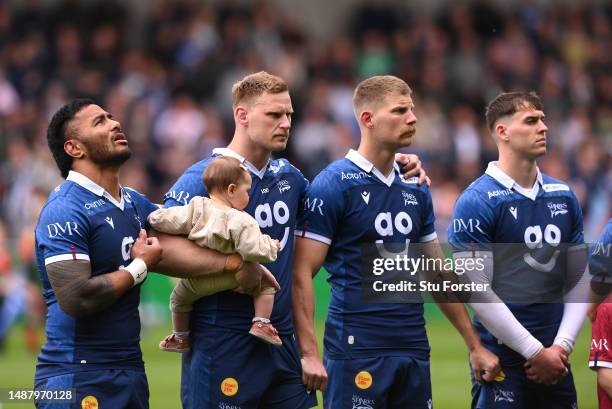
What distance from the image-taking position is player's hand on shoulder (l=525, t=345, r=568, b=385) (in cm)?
748

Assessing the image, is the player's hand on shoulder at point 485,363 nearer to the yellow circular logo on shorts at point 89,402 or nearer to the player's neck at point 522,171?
the player's neck at point 522,171

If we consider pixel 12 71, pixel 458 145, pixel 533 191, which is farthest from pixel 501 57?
pixel 533 191

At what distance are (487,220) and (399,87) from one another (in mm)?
1035

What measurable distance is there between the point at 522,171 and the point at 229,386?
8.06 feet

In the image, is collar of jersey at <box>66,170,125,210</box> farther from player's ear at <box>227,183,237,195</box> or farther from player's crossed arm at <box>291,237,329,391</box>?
player's crossed arm at <box>291,237,329,391</box>

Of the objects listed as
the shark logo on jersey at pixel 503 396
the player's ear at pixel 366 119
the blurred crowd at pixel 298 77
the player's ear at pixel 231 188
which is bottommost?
the shark logo on jersey at pixel 503 396

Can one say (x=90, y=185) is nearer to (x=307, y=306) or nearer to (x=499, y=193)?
(x=307, y=306)

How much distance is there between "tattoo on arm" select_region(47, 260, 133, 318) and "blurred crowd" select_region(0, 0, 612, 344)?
10.5 metres

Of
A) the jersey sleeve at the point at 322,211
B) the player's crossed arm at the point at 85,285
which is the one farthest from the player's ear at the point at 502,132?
the player's crossed arm at the point at 85,285

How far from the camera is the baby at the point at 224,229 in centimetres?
670

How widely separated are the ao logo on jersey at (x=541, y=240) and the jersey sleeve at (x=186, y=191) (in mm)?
2183

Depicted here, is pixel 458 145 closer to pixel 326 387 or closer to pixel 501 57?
pixel 501 57

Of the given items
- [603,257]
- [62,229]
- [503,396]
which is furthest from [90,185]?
[603,257]

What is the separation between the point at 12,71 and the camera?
20484 millimetres
